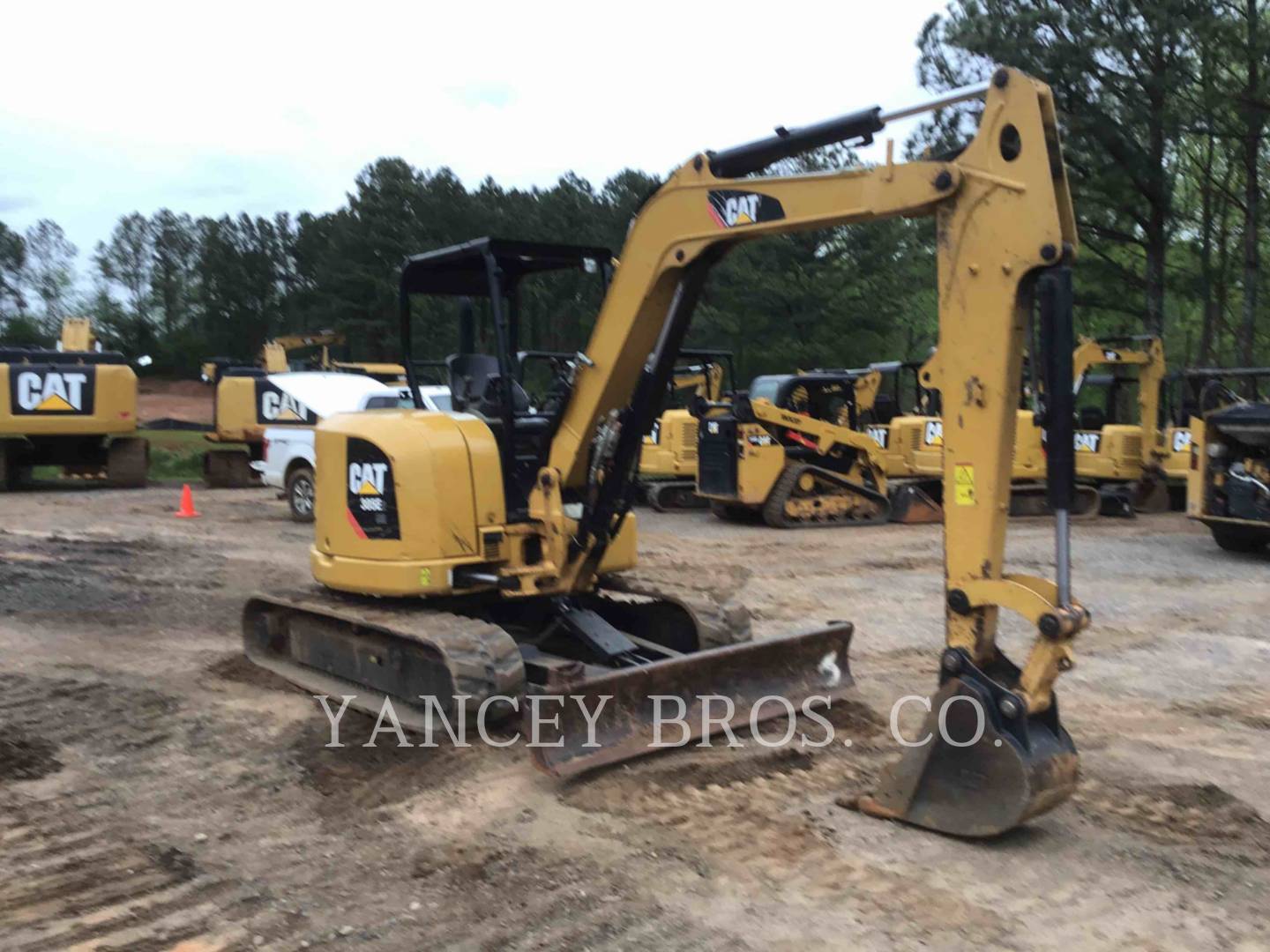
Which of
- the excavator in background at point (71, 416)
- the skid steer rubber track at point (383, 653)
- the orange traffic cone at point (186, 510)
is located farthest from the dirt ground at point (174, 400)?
the skid steer rubber track at point (383, 653)

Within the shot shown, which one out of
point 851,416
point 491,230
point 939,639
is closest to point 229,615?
point 939,639

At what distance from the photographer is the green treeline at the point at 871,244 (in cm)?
2042

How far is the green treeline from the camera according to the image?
20422mm

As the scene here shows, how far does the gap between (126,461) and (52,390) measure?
1727 mm

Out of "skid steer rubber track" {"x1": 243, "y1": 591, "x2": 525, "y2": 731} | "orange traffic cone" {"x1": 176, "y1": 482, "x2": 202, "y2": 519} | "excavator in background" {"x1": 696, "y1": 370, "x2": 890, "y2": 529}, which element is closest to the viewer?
"skid steer rubber track" {"x1": 243, "y1": 591, "x2": 525, "y2": 731}

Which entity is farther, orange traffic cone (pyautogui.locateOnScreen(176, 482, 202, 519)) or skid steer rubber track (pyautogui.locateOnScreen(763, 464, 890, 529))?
orange traffic cone (pyautogui.locateOnScreen(176, 482, 202, 519))

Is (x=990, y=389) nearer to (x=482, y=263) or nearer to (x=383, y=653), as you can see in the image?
(x=482, y=263)

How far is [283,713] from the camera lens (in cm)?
645

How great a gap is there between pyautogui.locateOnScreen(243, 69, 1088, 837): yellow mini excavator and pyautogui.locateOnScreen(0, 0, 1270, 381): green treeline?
0.52 metres

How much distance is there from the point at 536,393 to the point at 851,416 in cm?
1087

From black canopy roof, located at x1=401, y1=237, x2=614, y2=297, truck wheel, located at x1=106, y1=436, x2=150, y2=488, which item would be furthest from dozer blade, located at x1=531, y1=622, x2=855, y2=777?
truck wheel, located at x1=106, y1=436, x2=150, y2=488

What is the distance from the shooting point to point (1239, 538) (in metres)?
12.9

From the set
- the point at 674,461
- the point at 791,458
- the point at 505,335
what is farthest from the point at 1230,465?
the point at 505,335

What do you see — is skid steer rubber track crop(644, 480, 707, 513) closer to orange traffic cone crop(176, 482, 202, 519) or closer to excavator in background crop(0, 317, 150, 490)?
orange traffic cone crop(176, 482, 202, 519)
